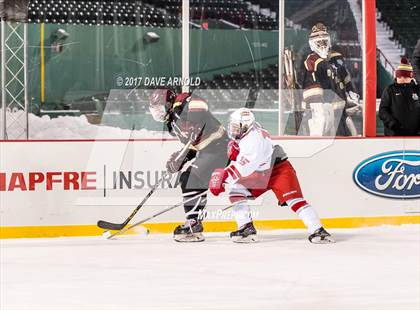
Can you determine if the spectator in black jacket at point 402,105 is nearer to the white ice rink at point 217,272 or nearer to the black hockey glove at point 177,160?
the white ice rink at point 217,272

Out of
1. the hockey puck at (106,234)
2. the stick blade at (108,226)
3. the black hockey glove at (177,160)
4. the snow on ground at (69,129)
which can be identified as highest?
the snow on ground at (69,129)

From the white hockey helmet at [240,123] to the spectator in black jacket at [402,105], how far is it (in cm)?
121

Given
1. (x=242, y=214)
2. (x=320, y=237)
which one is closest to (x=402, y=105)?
(x=320, y=237)

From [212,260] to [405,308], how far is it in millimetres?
1636

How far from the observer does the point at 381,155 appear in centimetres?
724

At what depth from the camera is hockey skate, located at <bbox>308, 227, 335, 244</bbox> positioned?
654 centimetres

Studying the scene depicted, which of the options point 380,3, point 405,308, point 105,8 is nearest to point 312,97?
point 380,3

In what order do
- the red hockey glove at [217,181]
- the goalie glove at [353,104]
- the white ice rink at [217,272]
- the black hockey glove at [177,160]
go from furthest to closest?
the goalie glove at [353,104] → the black hockey glove at [177,160] → the red hockey glove at [217,181] → the white ice rink at [217,272]

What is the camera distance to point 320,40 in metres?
7.21

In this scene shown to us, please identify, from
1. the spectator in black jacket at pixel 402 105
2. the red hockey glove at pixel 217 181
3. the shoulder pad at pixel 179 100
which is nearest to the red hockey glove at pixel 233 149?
the red hockey glove at pixel 217 181

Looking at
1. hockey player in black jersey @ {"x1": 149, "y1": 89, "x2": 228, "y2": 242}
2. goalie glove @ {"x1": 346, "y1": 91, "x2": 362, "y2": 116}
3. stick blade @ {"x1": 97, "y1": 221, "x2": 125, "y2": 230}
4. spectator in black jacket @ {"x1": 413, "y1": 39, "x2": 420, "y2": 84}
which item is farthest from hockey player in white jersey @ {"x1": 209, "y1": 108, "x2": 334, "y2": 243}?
spectator in black jacket @ {"x1": 413, "y1": 39, "x2": 420, "y2": 84}

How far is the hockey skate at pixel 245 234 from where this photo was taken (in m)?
6.60

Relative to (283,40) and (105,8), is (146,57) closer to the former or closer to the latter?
(105,8)

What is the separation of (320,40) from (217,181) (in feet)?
4.57
